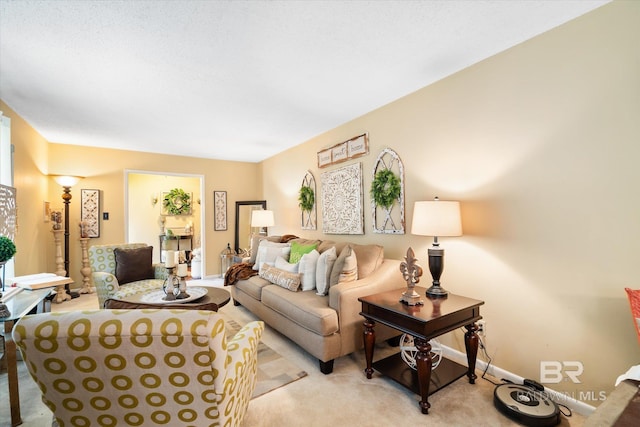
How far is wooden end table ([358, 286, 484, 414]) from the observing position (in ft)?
5.98

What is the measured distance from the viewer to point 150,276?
358 centimetres

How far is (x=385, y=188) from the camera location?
3107 millimetres

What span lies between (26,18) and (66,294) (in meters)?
3.95

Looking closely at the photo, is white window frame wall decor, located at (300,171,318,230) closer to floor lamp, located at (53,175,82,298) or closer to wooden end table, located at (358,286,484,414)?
wooden end table, located at (358,286,484,414)

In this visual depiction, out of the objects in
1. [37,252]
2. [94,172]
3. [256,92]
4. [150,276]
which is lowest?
[150,276]

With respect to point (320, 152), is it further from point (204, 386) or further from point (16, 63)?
point (204, 386)

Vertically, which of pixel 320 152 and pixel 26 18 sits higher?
pixel 26 18

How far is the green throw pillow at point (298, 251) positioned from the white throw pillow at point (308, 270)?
29 centimetres

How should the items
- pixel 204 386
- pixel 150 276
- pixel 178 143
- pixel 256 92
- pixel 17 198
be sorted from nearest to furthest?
pixel 204 386 → pixel 256 92 → pixel 17 198 → pixel 150 276 → pixel 178 143

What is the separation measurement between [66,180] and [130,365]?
4573 mm

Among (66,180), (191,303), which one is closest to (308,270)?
(191,303)

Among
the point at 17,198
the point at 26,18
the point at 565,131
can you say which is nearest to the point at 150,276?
the point at 17,198

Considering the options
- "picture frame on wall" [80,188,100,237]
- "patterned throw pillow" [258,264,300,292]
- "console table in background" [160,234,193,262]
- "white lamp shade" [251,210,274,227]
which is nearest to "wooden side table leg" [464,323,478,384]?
"patterned throw pillow" [258,264,300,292]

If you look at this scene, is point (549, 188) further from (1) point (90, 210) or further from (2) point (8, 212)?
(1) point (90, 210)
